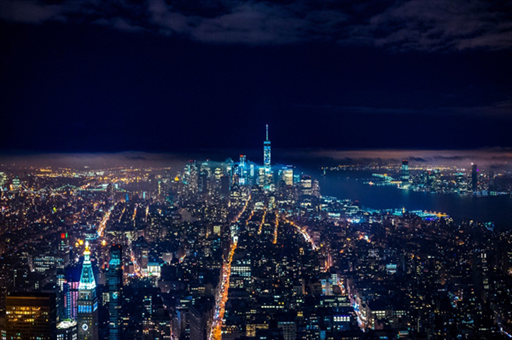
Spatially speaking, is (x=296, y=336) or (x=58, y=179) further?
(x=58, y=179)

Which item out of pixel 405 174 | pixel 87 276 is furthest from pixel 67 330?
pixel 405 174

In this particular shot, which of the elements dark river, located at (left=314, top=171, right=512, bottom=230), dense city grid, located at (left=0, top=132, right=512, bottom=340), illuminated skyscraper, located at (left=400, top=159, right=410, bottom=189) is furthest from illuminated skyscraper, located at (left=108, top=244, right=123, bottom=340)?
dark river, located at (left=314, top=171, right=512, bottom=230)

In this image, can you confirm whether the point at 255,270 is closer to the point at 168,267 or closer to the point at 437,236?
the point at 168,267

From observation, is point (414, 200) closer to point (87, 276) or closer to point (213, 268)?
point (213, 268)

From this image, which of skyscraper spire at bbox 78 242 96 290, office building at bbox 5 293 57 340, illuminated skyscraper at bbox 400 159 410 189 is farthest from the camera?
illuminated skyscraper at bbox 400 159 410 189

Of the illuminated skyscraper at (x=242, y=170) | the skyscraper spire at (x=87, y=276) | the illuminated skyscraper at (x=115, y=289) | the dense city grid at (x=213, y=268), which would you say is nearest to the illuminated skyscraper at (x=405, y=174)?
the dense city grid at (x=213, y=268)

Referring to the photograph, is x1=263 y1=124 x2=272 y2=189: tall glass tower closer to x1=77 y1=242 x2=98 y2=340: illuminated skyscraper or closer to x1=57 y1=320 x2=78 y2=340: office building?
x1=77 y1=242 x2=98 y2=340: illuminated skyscraper

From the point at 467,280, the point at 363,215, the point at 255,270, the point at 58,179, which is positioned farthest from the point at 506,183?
the point at 58,179
